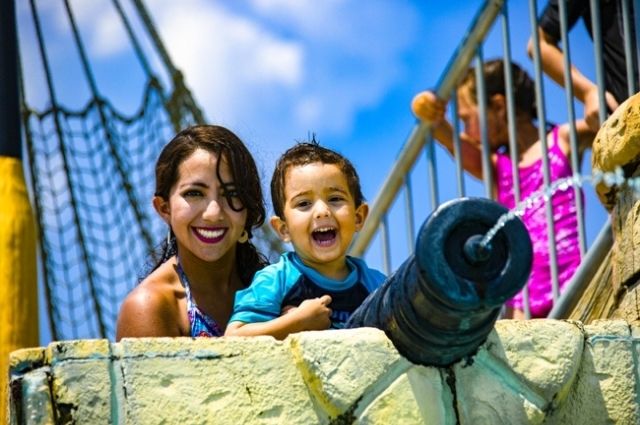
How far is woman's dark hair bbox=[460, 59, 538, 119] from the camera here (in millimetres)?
5090

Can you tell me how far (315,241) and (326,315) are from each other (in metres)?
0.33

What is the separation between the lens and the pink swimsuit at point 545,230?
15.0 ft

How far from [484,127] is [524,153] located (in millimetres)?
297

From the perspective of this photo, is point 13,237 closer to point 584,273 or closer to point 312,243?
point 312,243

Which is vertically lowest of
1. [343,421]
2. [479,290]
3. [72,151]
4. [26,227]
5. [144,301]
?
[343,421]

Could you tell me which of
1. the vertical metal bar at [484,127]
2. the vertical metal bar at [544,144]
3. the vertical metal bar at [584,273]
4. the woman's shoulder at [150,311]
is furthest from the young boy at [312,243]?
the vertical metal bar at [484,127]

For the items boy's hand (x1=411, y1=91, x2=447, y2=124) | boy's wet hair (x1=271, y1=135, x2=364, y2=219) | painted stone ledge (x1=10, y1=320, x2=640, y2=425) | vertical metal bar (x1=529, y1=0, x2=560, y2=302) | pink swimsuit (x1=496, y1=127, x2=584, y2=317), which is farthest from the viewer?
boy's hand (x1=411, y1=91, x2=447, y2=124)

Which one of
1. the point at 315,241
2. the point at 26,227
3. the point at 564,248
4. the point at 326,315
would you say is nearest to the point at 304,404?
the point at 326,315

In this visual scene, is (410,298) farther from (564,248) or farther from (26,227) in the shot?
(26,227)

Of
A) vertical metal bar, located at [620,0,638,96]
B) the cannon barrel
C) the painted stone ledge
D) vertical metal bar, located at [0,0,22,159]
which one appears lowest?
the painted stone ledge

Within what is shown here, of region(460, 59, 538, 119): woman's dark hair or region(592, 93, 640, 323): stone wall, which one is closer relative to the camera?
region(592, 93, 640, 323): stone wall

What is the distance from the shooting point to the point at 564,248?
15.1ft

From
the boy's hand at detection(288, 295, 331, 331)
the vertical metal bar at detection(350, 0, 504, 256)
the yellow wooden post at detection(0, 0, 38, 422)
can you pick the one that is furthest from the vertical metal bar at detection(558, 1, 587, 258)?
the yellow wooden post at detection(0, 0, 38, 422)

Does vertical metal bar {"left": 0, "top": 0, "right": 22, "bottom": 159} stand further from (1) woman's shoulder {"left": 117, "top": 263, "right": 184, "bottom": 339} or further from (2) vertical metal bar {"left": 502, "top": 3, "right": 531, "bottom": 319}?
(2) vertical metal bar {"left": 502, "top": 3, "right": 531, "bottom": 319}
